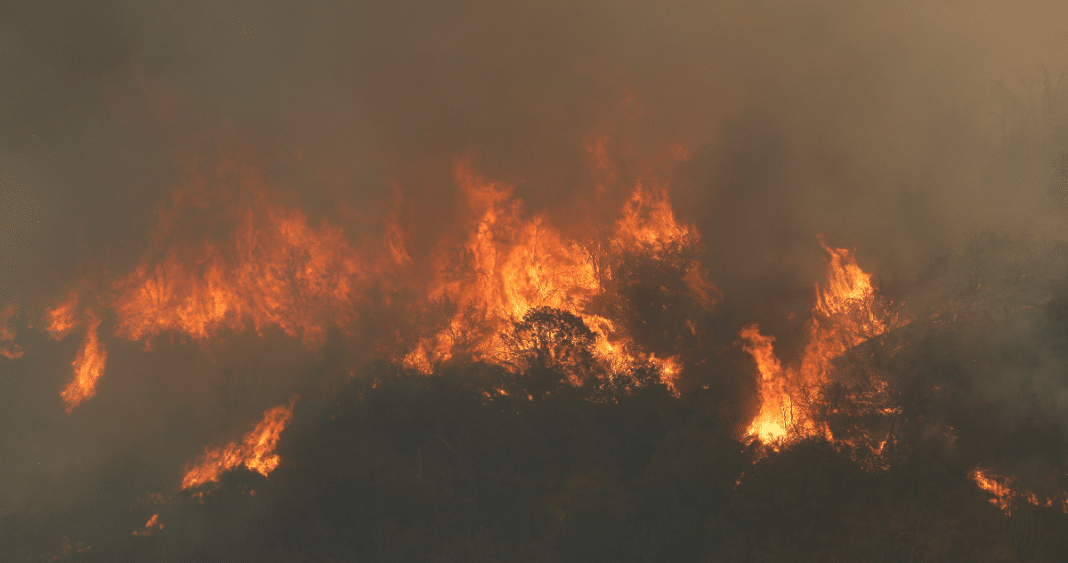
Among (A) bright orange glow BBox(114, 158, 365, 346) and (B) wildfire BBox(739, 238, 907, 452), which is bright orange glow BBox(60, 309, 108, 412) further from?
(B) wildfire BBox(739, 238, 907, 452)

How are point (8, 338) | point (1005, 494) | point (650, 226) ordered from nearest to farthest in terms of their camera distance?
point (1005, 494), point (650, 226), point (8, 338)

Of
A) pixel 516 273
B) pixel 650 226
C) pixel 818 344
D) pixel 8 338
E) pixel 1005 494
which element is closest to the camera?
pixel 1005 494

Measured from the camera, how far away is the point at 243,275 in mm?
5750

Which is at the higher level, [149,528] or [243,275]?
[243,275]

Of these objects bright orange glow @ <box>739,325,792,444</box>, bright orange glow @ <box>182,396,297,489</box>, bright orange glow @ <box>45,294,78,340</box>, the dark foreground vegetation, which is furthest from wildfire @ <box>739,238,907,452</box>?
bright orange glow @ <box>45,294,78,340</box>

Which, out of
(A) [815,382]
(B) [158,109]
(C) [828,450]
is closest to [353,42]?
(B) [158,109]

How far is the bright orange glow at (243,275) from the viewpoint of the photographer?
5.69m

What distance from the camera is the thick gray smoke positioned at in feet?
16.7

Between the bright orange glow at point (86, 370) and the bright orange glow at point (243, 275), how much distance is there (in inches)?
10.2

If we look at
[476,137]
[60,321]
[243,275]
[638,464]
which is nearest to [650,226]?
[476,137]

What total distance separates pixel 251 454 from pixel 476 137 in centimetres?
364

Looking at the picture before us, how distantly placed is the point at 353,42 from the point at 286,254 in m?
2.10

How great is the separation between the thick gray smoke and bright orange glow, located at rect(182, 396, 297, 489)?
0.49 feet

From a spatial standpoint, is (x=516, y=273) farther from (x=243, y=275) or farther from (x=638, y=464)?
(x=243, y=275)
